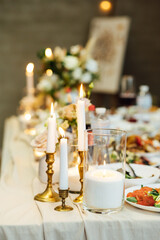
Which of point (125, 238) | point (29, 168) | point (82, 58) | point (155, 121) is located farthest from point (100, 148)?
point (82, 58)

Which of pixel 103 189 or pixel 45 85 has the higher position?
pixel 45 85

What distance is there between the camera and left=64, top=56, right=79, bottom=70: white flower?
334 cm

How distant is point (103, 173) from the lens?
3.63ft

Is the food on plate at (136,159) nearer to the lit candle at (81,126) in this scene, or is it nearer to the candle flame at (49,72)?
the lit candle at (81,126)

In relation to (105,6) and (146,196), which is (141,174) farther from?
(105,6)

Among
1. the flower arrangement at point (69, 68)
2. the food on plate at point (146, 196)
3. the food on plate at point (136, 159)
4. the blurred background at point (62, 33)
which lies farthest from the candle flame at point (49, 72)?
the food on plate at point (146, 196)

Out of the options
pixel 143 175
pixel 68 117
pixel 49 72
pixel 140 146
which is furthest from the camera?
pixel 49 72

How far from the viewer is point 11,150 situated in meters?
2.35

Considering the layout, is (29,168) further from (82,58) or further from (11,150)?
(82,58)

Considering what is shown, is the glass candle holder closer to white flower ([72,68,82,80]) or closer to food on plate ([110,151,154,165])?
food on plate ([110,151,154,165])

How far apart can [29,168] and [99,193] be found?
0.81m

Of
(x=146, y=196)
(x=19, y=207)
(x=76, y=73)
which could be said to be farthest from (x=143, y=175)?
(x=76, y=73)

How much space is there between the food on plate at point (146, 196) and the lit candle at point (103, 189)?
0.08 meters

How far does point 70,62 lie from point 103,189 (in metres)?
2.40
